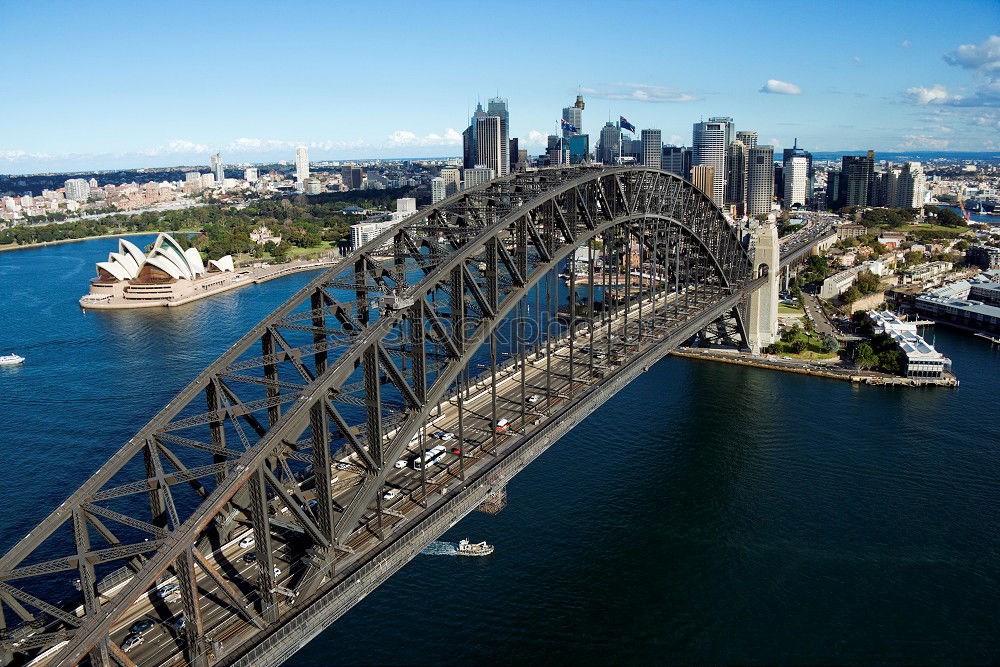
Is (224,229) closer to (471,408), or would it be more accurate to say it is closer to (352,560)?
(471,408)

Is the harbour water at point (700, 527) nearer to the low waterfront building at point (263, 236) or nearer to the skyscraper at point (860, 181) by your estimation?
the low waterfront building at point (263, 236)

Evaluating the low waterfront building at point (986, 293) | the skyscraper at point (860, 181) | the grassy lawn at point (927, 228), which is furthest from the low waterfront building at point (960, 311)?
the skyscraper at point (860, 181)

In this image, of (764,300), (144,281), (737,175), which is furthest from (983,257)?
(144,281)

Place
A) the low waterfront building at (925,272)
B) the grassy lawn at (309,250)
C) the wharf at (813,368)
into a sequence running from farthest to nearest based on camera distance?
the grassy lawn at (309,250) < the low waterfront building at (925,272) < the wharf at (813,368)

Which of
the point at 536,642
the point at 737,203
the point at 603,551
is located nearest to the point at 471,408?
the point at 603,551

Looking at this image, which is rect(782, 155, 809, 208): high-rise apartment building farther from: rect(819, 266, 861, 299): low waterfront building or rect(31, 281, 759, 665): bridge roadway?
rect(31, 281, 759, 665): bridge roadway

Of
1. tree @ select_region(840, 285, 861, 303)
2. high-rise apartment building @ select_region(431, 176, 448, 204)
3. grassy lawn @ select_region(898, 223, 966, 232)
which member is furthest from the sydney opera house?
grassy lawn @ select_region(898, 223, 966, 232)
